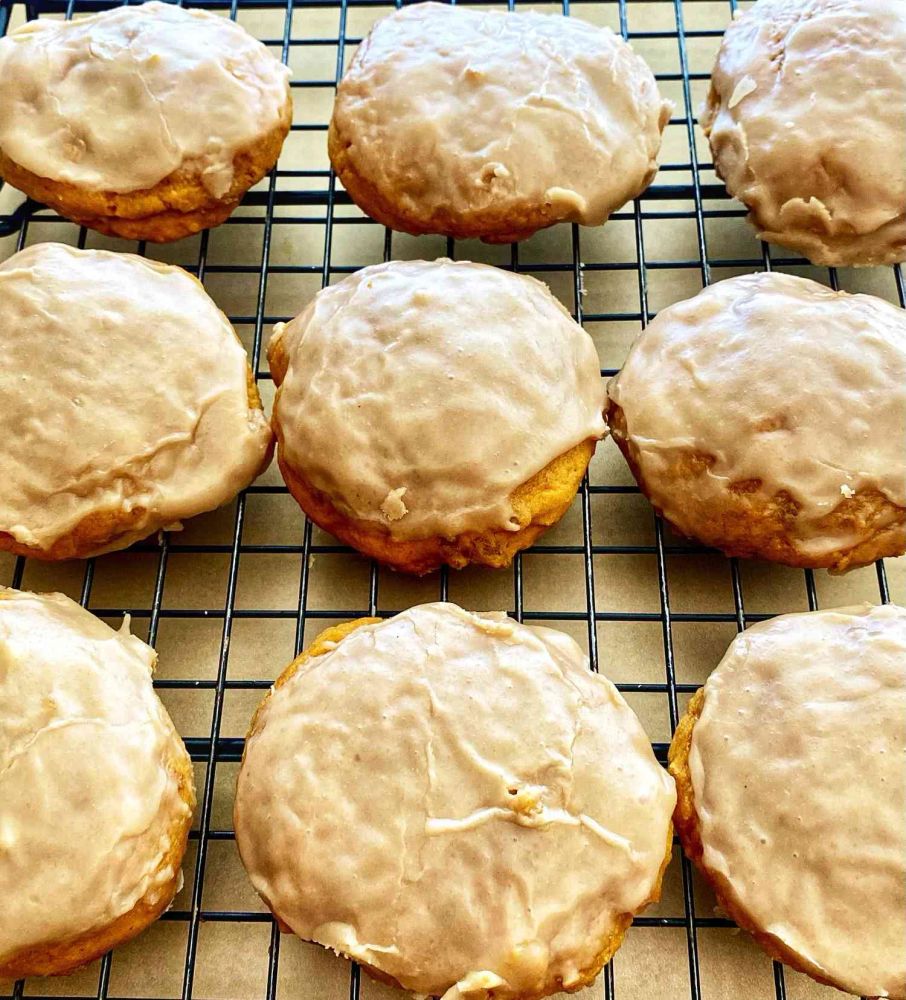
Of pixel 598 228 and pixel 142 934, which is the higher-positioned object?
pixel 598 228

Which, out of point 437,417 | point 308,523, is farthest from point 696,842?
point 308,523

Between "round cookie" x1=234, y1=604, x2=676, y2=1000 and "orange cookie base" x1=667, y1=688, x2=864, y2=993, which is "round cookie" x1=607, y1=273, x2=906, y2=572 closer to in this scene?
"orange cookie base" x1=667, y1=688, x2=864, y2=993

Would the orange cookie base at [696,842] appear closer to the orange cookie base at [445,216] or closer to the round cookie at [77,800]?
the round cookie at [77,800]

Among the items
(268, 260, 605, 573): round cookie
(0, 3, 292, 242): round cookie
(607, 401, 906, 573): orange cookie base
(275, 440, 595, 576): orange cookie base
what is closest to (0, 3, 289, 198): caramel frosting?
(0, 3, 292, 242): round cookie

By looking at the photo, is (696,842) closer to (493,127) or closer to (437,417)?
(437,417)

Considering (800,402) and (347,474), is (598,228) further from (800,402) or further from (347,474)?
(347,474)

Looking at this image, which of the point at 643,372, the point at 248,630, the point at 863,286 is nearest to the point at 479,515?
the point at 643,372
